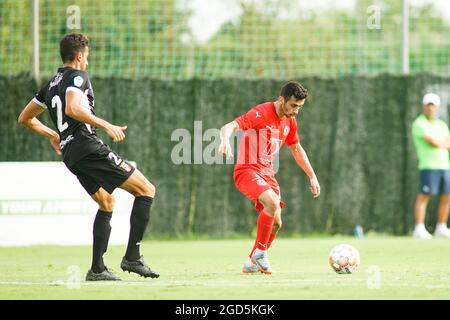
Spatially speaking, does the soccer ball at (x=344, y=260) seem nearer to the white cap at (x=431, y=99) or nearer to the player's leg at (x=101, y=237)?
the player's leg at (x=101, y=237)

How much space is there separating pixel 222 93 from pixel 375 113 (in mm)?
2833

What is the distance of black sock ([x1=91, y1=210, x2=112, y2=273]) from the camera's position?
359 inches

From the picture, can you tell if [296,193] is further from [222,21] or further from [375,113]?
[222,21]

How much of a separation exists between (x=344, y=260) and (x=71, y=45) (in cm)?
341

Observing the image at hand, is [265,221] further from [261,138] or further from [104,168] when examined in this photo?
[104,168]

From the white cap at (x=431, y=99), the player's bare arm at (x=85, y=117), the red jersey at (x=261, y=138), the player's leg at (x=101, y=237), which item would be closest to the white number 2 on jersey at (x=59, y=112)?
the player's bare arm at (x=85, y=117)

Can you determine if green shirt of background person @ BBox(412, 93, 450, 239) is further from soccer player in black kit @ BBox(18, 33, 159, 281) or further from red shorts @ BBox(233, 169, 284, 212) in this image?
soccer player in black kit @ BBox(18, 33, 159, 281)

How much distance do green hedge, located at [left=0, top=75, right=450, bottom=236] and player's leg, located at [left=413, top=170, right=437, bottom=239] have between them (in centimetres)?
60

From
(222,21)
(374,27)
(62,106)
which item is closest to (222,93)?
(222,21)

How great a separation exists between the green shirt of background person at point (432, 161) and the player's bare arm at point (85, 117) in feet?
31.3

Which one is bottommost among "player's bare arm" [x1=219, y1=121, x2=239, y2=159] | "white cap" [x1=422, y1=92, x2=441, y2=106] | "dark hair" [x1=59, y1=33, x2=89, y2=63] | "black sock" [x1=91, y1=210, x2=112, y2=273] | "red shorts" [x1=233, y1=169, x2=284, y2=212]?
"black sock" [x1=91, y1=210, x2=112, y2=273]

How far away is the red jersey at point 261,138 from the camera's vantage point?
1048cm

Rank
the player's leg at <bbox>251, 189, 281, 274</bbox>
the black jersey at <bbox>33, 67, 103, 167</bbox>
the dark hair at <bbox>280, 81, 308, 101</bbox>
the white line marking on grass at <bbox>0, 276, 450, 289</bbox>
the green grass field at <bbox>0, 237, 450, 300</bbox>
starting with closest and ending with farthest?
the green grass field at <bbox>0, 237, 450, 300</bbox> < the white line marking on grass at <bbox>0, 276, 450, 289</bbox> < the black jersey at <bbox>33, 67, 103, 167</bbox> < the player's leg at <bbox>251, 189, 281, 274</bbox> < the dark hair at <bbox>280, 81, 308, 101</bbox>

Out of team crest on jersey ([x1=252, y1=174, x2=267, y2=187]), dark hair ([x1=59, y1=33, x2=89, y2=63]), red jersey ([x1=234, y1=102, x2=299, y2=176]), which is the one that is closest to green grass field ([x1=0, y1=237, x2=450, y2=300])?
team crest on jersey ([x1=252, y1=174, x2=267, y2=187])
